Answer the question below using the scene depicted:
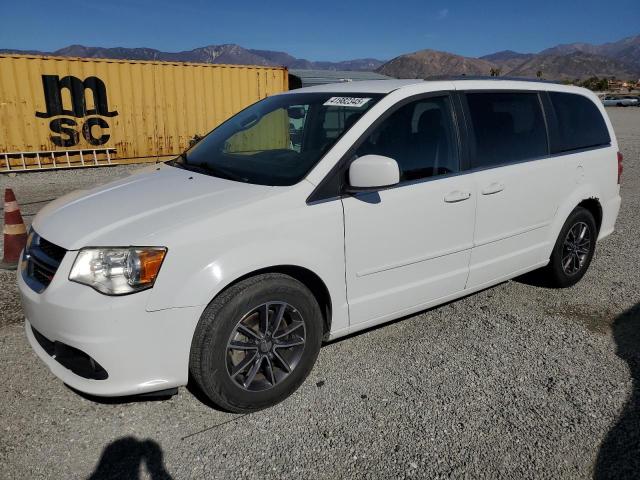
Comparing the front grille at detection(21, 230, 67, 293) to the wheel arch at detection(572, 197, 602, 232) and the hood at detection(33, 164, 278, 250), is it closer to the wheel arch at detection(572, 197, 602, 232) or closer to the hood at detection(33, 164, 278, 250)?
the hood at detection(33, 164, 278, 250)

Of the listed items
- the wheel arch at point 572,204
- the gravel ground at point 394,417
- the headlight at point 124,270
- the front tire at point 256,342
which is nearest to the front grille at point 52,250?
the headlight at point 124,270

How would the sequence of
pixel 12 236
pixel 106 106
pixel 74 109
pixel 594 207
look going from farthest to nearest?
pixel 106 106
pixel 74 109
pixel 12 236
pixel 594 207

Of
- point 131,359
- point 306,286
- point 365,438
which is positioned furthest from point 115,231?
point 365,438

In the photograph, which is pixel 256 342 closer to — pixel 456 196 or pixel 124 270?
pixel 124 270

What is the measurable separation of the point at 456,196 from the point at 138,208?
1.97 metres

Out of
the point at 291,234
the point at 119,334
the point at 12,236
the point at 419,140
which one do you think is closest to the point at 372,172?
the point at 291,234

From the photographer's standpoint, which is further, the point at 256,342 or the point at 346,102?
the point at 346,102

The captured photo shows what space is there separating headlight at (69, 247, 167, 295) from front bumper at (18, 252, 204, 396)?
38mm

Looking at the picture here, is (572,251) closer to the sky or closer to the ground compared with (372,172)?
closer to the ground

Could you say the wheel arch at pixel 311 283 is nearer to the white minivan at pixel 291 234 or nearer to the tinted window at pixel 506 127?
the white minivan at pixel 291 234

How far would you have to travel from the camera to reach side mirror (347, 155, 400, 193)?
2.63m

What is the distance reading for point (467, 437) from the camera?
8.19 feet

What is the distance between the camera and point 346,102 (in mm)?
3170

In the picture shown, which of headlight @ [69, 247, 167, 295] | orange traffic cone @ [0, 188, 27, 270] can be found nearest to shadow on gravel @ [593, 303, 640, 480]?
headlight @ [69, 247, 167, 295]
